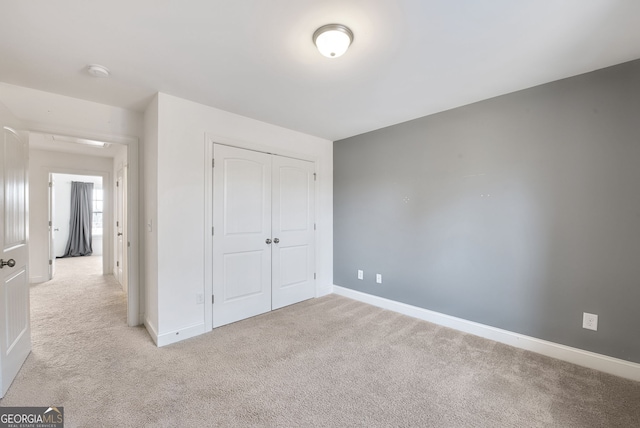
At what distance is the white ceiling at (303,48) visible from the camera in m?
1.47

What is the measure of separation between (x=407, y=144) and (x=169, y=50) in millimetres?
2582

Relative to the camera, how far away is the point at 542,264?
2340 millimetres

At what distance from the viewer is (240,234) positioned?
3096 mm

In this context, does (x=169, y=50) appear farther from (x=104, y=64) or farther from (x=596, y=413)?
(x=596, y=413)

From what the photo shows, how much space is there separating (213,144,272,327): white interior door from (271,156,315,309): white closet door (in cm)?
13

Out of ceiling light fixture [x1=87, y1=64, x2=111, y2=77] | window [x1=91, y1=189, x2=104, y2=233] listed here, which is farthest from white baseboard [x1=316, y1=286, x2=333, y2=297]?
window [x1=91, y1=189, x2=104, y2=233]

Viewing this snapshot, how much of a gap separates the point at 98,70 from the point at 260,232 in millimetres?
2071

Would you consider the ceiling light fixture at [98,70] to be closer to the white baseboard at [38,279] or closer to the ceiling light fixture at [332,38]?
the ceiling light fixture at [332,38]

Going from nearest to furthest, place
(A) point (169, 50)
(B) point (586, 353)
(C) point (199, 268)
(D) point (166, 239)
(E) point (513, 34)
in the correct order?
1. (E) point (513, 34)
2. (A) point (169, 50)
3. (B) point (586, 353)
4. (D) point (166, 239)
5. (C) point (199, 268)

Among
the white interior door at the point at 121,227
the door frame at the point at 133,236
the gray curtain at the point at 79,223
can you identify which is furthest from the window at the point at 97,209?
the door frame at the point at 133,236

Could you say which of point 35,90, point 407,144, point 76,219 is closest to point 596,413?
point 407,144

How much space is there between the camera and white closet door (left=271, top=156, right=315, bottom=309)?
3.46m

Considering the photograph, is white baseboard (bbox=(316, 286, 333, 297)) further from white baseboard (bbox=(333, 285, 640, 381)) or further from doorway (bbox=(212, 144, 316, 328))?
white baseboard (bbox=(333, 285, 640, 381))

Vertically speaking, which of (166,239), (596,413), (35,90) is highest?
(35,90)
